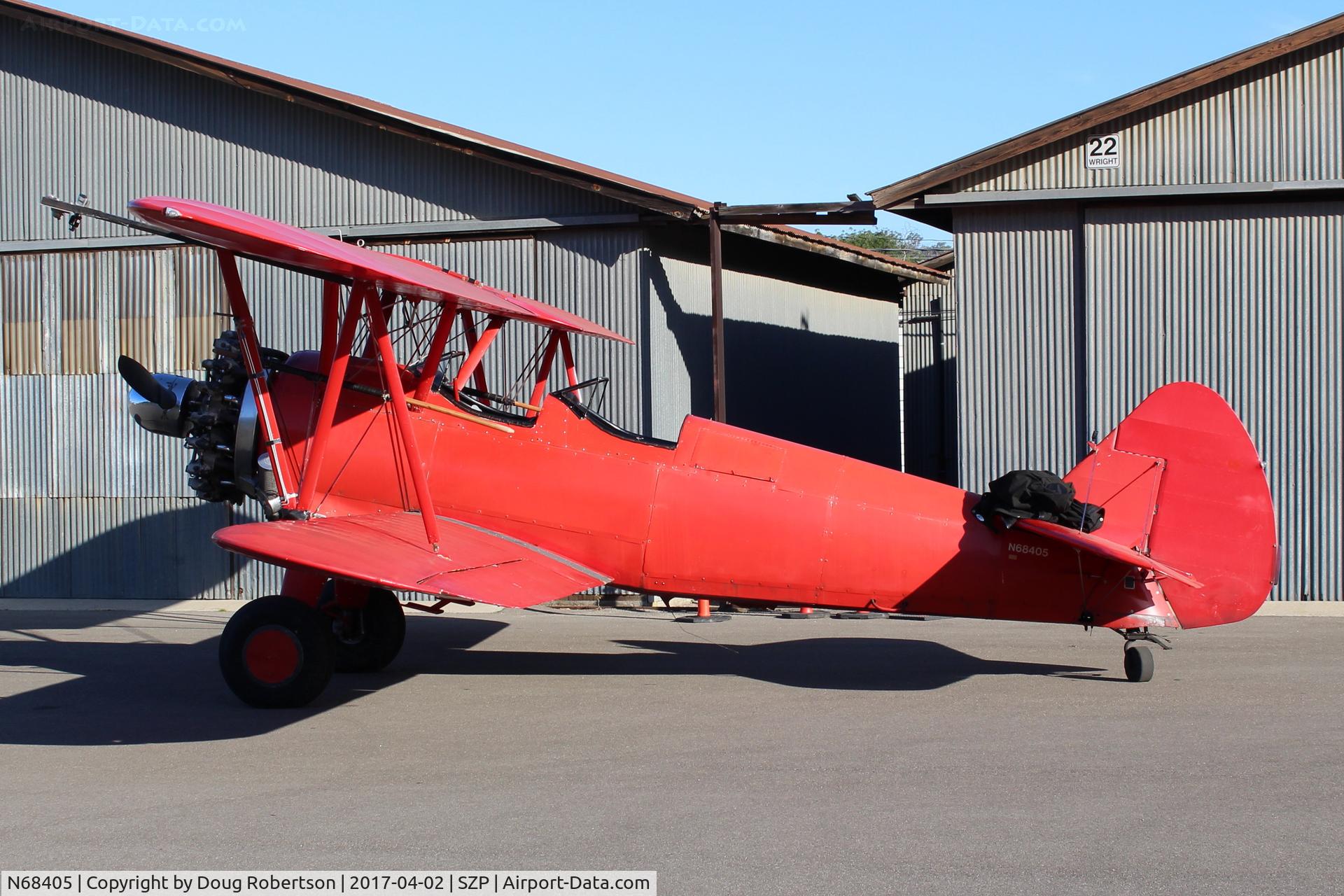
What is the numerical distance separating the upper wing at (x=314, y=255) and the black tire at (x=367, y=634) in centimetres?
243

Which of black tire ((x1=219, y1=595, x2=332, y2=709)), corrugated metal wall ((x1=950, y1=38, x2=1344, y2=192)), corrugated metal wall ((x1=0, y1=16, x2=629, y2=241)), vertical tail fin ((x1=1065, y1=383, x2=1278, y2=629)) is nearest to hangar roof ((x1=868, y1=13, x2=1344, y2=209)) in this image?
corrugated metal wall ((x1=950, y1=38, x2=1344, y2=192))

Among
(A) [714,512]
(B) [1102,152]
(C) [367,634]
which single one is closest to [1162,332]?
(B) [1102,152]

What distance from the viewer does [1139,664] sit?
794 cm

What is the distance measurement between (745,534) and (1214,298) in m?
7.25

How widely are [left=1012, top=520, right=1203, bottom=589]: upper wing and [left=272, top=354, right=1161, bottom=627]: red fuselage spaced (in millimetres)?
182

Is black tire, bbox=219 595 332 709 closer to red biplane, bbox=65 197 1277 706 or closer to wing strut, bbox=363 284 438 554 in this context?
red biplane, bbox=65 197 1277 706

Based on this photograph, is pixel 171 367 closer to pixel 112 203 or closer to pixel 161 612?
pixel 112 203

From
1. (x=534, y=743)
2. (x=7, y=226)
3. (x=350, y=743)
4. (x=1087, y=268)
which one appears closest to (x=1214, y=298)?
(x=1087, y=268)

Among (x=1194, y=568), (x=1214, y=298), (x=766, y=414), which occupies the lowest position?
(x=1194, y=568)

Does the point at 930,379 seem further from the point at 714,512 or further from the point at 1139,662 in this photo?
the point at 714,512

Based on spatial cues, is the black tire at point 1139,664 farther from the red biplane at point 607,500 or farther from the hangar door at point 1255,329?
the hangar door at point 1255,329

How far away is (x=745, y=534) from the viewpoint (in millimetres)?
7801

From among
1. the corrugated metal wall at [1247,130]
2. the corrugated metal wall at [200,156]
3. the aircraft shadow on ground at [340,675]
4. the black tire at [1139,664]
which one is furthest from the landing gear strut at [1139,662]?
the corrugated metal wall at [200,156]

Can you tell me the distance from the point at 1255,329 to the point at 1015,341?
249 cm
